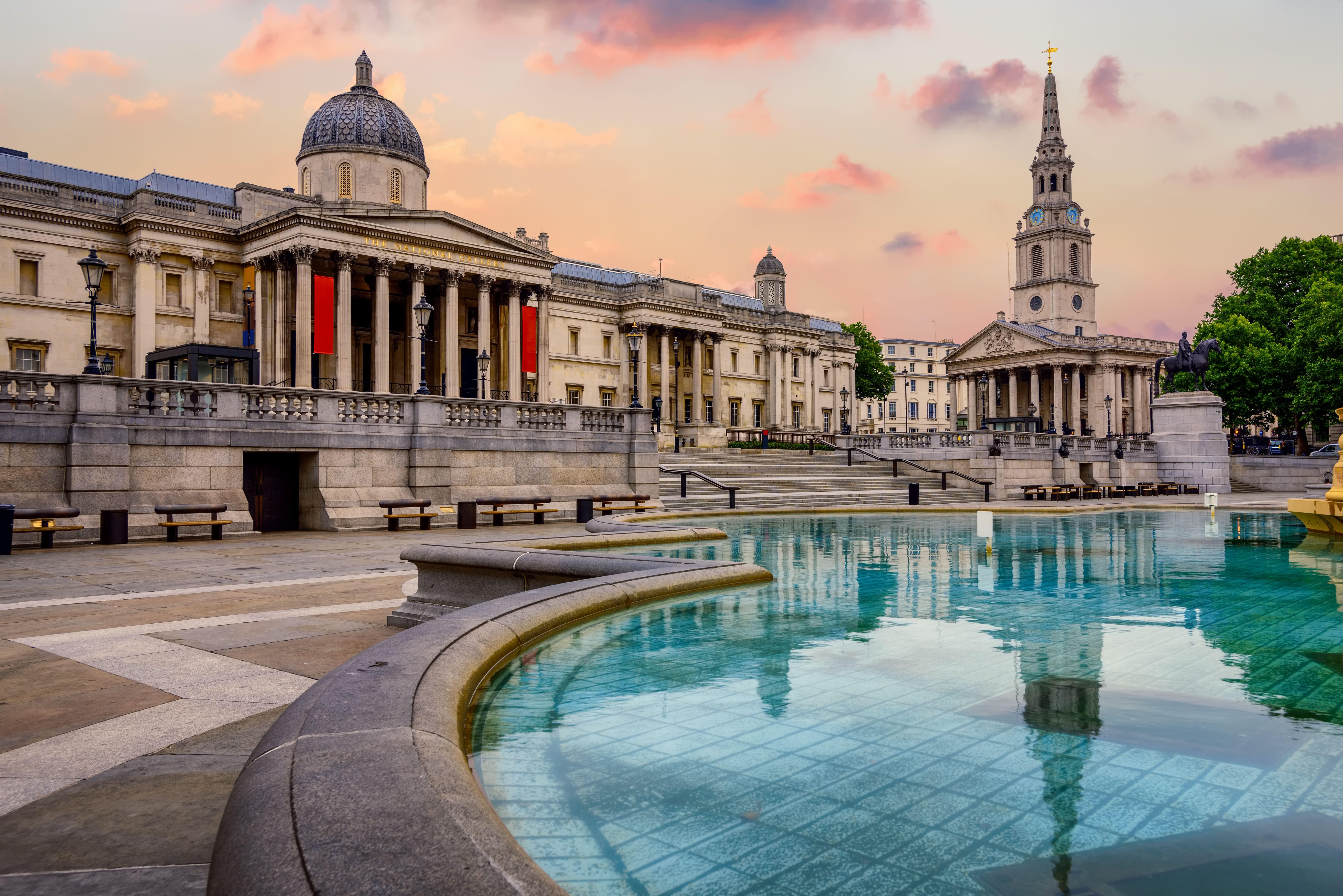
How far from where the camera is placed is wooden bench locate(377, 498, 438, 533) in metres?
21.5

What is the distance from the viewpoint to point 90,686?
6148 millimetres

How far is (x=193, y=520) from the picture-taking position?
19.9 meters

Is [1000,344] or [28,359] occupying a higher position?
[1000,344]

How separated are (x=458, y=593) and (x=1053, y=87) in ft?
457

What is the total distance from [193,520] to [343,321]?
112ft

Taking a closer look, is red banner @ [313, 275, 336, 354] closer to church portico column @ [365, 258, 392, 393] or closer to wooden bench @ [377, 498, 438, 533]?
church portico column @ [365, 258, 392, 393]

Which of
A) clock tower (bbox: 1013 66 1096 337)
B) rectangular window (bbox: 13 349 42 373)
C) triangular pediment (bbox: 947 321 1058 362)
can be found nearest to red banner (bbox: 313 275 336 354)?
rectangular window (bbox: 13 349 42 373)

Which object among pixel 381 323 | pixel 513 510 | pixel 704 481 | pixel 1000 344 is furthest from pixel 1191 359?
pixel 1000 344

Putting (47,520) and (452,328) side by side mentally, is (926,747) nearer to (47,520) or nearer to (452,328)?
(47,520)

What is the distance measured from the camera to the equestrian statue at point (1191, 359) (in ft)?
147

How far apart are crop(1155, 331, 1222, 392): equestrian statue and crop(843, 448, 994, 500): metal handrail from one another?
14.2 metres

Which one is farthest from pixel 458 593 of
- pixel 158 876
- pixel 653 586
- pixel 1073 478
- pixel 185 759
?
pixel 1073 478

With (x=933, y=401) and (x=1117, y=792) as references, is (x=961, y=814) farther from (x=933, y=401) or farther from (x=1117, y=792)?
(x=933, y=401)

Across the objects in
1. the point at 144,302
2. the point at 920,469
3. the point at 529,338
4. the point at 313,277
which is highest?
the point at 313,277
